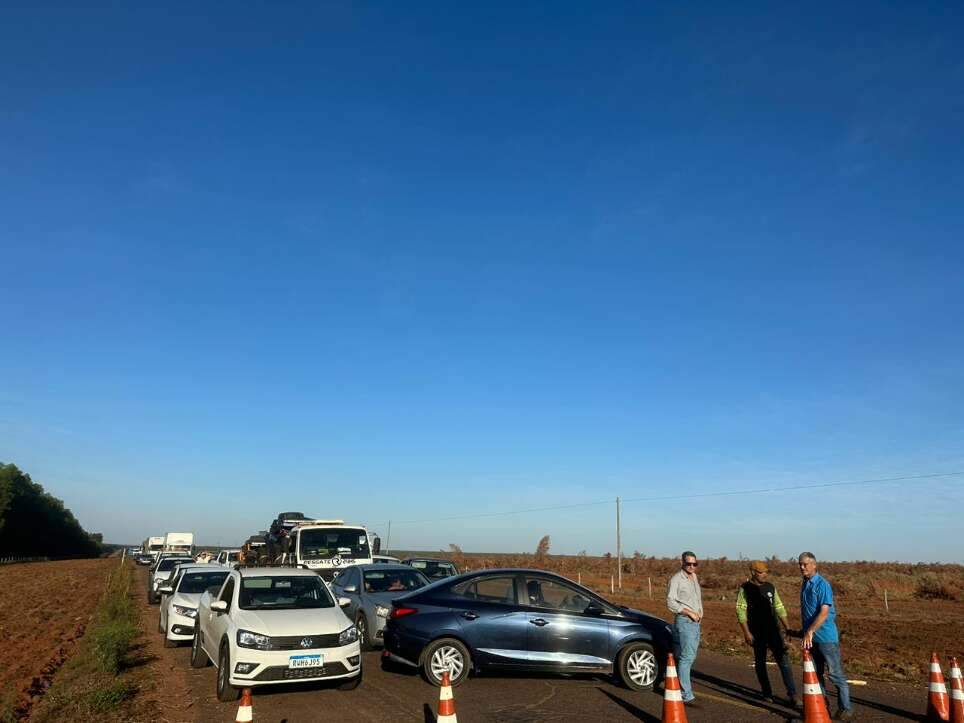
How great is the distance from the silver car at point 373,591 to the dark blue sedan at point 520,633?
2.90m

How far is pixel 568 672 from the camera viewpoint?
34.9 ft

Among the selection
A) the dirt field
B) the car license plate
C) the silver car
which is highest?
the silver car

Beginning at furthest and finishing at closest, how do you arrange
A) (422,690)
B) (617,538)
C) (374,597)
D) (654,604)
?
(617,538) → (654,604) → (374,597) → (422,690)

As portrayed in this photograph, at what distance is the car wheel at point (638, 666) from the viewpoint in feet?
35.1

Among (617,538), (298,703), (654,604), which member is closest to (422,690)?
(298,703)

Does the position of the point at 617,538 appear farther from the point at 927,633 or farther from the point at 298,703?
the point at 298,703

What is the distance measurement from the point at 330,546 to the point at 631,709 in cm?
1412

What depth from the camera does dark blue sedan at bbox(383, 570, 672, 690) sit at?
1052cm

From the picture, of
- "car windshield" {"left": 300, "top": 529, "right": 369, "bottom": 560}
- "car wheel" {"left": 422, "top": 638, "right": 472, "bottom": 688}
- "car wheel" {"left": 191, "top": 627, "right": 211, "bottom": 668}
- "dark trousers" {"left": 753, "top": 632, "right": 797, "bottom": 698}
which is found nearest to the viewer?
"dark trousers" {"left": 753, "top": 632, "right": 797, "bottom": 698}

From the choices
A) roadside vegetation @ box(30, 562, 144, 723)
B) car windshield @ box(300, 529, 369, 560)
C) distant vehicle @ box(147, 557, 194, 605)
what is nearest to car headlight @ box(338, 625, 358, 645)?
roadside vegetation @ box(30, 562, 144, 723)

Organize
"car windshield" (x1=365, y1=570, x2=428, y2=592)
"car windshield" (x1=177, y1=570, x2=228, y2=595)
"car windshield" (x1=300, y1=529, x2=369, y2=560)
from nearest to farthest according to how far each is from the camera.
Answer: "car windshield" (x1=365, y1=570, x2=428, y2=592) → "car windshield" (x1=177, y1=570, x2=228, y2=595) → "car windshield" (x1=300, y1=529, x2=369, y2=560)

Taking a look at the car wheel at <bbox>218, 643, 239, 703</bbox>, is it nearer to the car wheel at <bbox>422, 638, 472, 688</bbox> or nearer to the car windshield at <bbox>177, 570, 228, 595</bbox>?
the car wheel at <bbox>422, 638, 472, 688</bbox>

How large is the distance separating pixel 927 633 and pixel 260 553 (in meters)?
22.7

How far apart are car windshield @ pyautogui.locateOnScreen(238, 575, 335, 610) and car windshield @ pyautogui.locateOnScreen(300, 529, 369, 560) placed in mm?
10793
